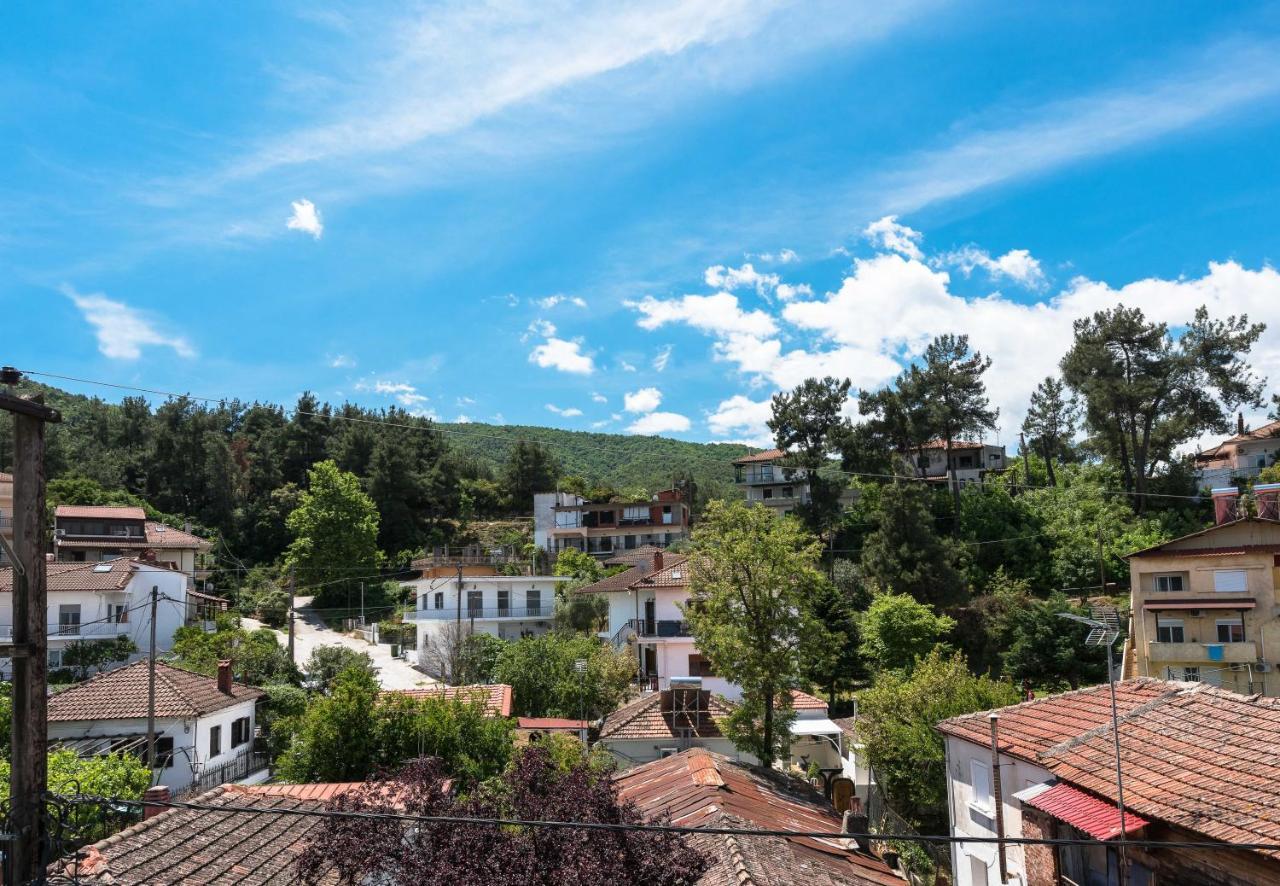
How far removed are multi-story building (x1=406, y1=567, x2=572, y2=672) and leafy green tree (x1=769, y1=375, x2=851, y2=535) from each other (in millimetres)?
18561

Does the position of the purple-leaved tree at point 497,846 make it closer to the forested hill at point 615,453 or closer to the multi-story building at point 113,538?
the multi-story building at point 113,538

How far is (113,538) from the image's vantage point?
57.8 metres

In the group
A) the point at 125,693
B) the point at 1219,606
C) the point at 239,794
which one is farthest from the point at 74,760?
the point at 1219,606

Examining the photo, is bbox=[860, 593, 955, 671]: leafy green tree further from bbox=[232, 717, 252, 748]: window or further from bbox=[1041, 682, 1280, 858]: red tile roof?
bbox=[1041, 682, 1280, 858]: red tile roof

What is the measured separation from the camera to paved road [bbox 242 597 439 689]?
45594 mm

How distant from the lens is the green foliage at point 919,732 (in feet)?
90.3

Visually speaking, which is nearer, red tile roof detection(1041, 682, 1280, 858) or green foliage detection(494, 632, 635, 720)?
Result: red tile roof detection(1041, 682, 1280, 858)

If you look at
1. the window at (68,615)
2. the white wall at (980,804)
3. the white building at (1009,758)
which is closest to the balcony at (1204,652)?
the white wall at (980,804)

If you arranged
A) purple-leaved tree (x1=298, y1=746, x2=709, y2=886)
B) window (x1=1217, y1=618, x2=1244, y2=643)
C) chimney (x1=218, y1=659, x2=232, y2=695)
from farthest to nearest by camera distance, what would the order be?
window (x1=1217, y1=618, x2=1244, y2=643) → chimney (x1=218, y1=659, x2=232, y2=695) → purple-leaved tree (x1=298, y1=746, x2=709, y2=886)

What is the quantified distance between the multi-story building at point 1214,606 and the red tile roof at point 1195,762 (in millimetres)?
23187

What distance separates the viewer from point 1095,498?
189 ft

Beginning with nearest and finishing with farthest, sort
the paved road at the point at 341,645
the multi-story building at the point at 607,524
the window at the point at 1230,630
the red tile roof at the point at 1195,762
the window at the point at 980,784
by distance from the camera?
1. the red tile roof at the point at 1195,762
2. the window at the point at 980,784
3. the window at the point at 1230,630
4. the paved road at the point at 341,645
5. the multi-story building at the point at 607,524

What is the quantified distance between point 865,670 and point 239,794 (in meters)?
31.3

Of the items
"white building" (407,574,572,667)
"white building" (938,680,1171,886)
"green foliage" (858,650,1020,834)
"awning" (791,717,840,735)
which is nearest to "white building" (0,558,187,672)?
"white building" (407,574,572,667)
